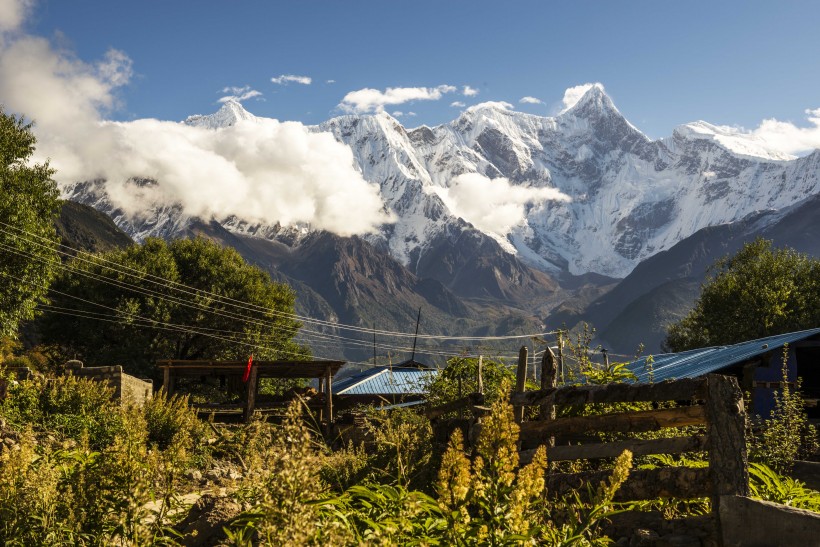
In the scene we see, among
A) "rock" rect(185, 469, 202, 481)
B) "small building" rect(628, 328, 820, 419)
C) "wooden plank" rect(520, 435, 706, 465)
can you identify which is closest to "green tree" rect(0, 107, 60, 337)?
"rock" rect(185, 469, 202, 481)

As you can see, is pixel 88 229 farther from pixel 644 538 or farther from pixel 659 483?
pixel 644 538

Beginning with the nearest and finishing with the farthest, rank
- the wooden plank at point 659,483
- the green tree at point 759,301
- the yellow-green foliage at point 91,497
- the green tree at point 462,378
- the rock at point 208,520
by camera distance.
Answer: the yellow-green foliage at point 91,497 < the rock at point 208,520 < the wooden plank at point 659,483 < the green tree at point 462,378 < the green tree at point 759,301

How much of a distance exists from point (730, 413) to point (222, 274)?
4842 cm

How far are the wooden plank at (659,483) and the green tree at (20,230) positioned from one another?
27581 mm

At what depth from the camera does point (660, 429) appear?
7203 millimetres

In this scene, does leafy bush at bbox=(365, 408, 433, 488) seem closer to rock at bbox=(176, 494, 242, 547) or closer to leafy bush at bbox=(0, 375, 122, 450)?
rock at bbox=(176, 494, 242, 547)

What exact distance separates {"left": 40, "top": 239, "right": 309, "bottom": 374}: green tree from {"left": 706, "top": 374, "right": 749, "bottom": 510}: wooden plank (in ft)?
137

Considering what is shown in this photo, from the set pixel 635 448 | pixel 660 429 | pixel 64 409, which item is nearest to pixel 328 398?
pixel 64 409

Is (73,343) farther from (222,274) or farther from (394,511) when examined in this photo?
(394,511)

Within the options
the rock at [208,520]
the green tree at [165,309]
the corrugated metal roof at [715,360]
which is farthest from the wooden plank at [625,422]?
the green tree at [165,309]

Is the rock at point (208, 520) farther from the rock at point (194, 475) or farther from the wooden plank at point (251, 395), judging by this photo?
the wooden plank at point (251, 395)

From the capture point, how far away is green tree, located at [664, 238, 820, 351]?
4656 centimetres

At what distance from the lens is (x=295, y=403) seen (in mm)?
3527

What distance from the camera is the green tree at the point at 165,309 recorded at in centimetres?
4484
